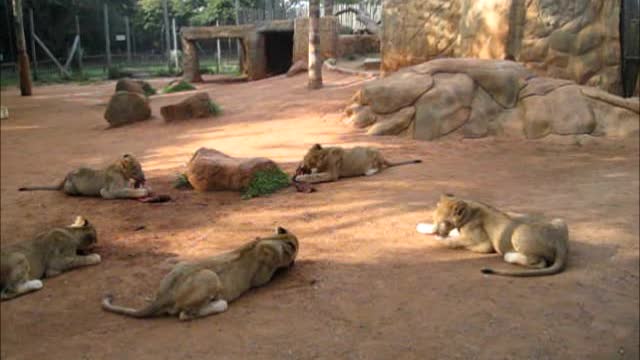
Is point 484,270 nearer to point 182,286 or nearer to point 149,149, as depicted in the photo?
point 182,286

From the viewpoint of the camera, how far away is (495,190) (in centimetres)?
779

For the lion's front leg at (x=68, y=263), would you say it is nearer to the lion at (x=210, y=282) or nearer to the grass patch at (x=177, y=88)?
the lion at (x=210, y=282)

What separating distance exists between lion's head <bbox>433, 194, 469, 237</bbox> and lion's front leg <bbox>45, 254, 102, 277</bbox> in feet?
10.1

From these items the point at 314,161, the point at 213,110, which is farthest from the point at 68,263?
the point at 213,110

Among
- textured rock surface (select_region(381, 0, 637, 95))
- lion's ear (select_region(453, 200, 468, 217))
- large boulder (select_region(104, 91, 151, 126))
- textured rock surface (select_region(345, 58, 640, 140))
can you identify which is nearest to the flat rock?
textured rock surface (select_region(345, 58, 640, 140))

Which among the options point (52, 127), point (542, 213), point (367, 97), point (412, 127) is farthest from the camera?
point (52, 127)

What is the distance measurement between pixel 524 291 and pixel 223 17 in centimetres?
3416

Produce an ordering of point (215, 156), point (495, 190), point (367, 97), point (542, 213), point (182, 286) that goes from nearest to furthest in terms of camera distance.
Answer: point (182, 286), point (542, 213), point (495, 190), point (215, 156), point (367, 97)

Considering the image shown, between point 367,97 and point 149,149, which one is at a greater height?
point 367,97

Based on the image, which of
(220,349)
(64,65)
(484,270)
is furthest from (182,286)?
(64,65)

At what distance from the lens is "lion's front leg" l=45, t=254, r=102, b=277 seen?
577 centimetres

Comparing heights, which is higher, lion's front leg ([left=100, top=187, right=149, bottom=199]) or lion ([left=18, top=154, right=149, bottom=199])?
lion ([left=18, top=154, right=149, bottom=199])

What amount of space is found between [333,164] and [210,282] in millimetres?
4151

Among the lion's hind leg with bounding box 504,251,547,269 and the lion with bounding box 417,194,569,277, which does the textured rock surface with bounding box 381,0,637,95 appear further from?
the lion's hind leg with bounding box 504,251,547,269
